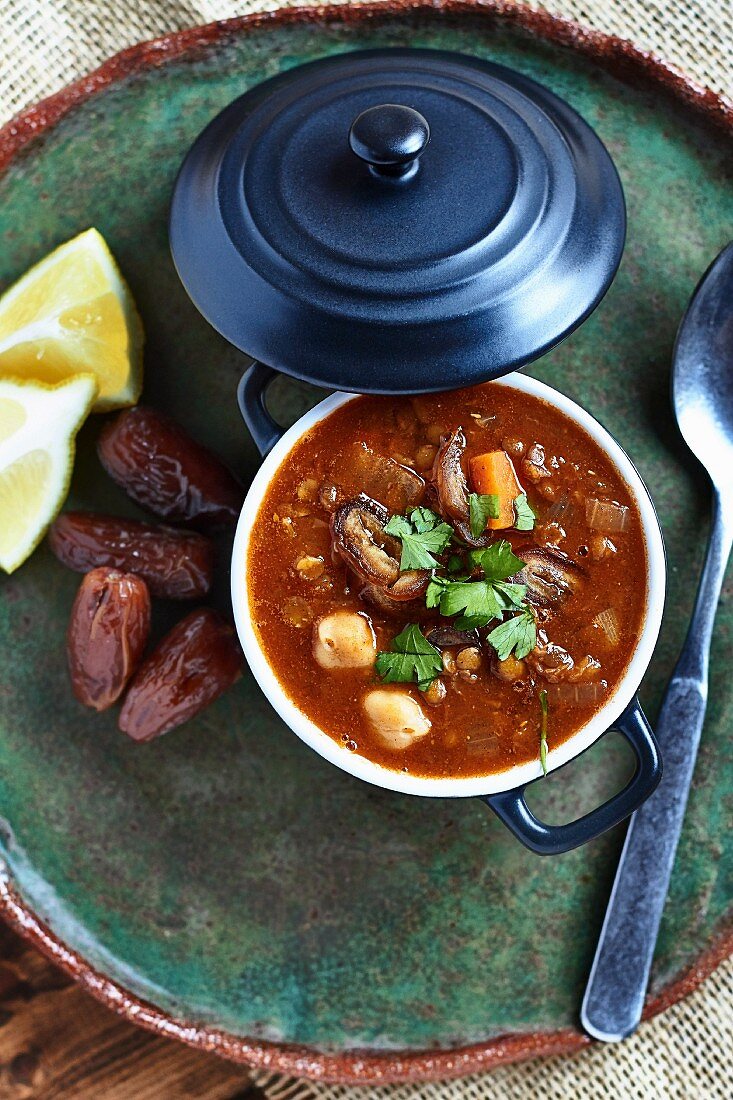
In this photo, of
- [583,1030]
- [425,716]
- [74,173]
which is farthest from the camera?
[74,173]

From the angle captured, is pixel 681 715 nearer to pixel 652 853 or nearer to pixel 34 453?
pixel 652 853

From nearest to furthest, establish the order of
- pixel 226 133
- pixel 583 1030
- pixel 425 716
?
pixel 425 716, pixel 226 133, pixel 583 1030

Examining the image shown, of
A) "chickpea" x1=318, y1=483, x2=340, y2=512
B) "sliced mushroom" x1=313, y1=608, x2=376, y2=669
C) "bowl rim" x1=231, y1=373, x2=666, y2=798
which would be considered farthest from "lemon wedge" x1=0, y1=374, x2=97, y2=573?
"sliced mushroom" x1=313, y1=608, x2=376, y2=669

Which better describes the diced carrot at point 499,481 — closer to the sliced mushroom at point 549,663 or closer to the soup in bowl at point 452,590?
the soup in bowl at point 452,590

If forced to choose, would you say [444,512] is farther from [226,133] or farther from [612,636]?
[226,133]

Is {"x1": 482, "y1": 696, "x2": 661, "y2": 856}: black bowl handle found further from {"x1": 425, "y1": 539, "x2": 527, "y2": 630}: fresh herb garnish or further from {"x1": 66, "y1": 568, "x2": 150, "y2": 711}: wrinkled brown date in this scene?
{"x1": 66, "y1": 568, "x2": 150, "y2": 711}: wrinkled brown date

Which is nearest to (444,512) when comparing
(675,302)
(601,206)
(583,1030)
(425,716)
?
(425,716)

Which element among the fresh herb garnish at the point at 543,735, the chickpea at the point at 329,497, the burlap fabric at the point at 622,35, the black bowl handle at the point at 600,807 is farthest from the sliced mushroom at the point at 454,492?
the burlap fabric at the point at 622,35
